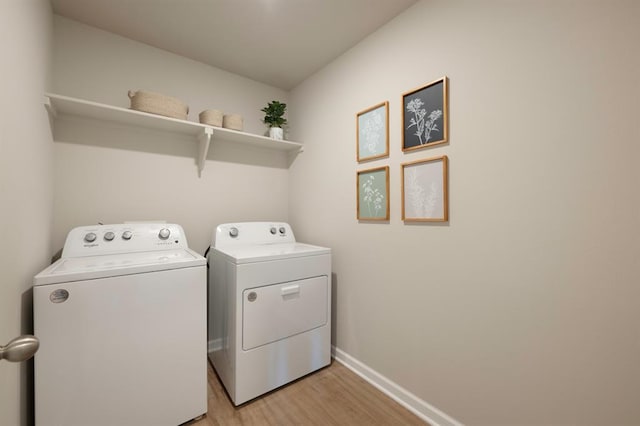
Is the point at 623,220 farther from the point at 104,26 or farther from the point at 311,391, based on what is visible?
the point at 104,26

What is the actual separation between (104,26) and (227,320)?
80.8 inches

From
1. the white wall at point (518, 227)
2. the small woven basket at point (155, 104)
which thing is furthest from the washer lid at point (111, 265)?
the white wall at point (518, 227)

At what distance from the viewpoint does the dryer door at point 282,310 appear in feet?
4.94

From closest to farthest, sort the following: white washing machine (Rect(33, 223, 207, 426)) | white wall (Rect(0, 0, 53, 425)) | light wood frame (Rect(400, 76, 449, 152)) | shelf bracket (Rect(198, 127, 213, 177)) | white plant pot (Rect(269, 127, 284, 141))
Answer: white wall (Rect(0, 0, 53, 425)) < white washing machine (Rect(33, 223, 207, 426)) < light wood frame (Rect(400, 76, 449, 152)) < shelf bracket (Rect(198, 127, 213, 177)) < white plant pot (Rect(269, 127, 284, 141))

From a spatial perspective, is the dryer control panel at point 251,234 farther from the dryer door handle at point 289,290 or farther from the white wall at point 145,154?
the dryer door handle at point 289,290

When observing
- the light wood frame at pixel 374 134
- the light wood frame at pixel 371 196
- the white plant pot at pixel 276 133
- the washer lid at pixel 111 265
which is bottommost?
the washer lid at pixel 111 265

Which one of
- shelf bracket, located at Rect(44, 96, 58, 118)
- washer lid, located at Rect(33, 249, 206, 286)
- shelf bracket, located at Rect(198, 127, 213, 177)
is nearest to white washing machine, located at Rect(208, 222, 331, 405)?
washer lid, located at Rect(33, 249, 206, 286)

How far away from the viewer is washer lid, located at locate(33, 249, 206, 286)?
1.08 metres

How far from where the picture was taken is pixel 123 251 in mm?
1552

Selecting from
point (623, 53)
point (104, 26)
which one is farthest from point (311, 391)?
point (104, 26)

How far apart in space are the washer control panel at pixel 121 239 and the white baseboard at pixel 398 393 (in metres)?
1.40

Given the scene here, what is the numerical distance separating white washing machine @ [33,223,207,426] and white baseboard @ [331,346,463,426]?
970mm

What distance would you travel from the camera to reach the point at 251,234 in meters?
2.08

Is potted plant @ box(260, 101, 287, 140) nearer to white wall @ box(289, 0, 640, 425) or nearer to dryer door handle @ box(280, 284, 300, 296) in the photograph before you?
white wall @ box(289, 0, 640, 425)
